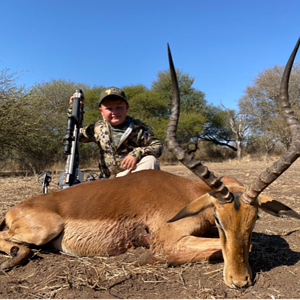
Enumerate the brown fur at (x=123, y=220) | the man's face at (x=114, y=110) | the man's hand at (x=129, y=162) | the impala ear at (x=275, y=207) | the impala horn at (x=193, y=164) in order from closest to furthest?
the impala horn at (x=193, y=164) → the impala ear at (x=275, y=207) → the brown fur at (x=123, y=220) → the man's hand at (x=129, y=162) → the man's face at (x=114, y=110)

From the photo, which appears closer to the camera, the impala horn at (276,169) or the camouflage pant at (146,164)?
the impala horn at (276,169)

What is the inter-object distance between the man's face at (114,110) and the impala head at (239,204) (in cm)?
239

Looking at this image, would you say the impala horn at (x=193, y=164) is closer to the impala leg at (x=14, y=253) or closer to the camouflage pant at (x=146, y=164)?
the camouflage pant at (x=146, y=164)

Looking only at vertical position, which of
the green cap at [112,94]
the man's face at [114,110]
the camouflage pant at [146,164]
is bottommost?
the camouflage pant at [146,164]

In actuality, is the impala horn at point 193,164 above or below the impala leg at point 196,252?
above

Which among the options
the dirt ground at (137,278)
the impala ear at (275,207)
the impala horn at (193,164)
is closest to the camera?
the dirt ground at (137,278)

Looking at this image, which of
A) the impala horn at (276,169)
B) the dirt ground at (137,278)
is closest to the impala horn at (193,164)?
the impala horn at (276,169)

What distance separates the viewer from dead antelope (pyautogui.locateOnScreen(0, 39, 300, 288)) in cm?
256

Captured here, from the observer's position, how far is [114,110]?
4.82 meters

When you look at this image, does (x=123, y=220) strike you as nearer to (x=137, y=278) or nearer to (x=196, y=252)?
(x=137, y=278)

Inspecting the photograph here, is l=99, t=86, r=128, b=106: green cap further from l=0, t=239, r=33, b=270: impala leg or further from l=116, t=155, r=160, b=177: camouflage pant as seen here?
l=0, t=239, r=33, b=270: impala leg

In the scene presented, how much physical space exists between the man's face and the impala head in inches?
93.9

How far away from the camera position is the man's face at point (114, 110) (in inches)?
189

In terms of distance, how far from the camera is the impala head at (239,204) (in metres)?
2.34
